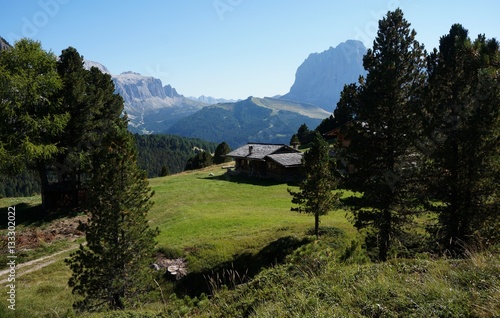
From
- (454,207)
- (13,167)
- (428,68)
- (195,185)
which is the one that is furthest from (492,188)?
(195,185)

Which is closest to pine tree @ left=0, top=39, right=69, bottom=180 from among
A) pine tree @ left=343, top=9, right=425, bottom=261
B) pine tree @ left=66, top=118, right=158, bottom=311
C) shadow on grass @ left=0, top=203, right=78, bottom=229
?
shadow on grass @ left=0, top=203, right=78, bottom=229

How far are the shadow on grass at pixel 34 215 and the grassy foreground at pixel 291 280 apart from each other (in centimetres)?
1078

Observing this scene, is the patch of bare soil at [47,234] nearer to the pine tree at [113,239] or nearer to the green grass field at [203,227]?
the green grass field at [203,227]

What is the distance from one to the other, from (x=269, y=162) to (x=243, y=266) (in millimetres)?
35265

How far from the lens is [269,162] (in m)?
54.0

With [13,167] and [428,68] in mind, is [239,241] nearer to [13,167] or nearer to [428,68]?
[428,68]

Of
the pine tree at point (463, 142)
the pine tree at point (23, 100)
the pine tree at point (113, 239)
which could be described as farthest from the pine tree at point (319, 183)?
the pine tree at point (23, 100)

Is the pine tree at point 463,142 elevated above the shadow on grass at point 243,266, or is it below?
above

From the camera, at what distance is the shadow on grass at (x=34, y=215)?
95.6 ft

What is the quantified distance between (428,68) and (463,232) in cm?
784

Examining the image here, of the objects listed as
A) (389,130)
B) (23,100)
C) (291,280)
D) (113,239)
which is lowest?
(113,239)

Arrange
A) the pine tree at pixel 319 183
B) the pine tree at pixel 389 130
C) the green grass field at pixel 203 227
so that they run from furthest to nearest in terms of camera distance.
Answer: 1. the pine tree at pixel 319 183
2. the green grass field at pixel 203 227
3. the pine tree at pixel 389 130

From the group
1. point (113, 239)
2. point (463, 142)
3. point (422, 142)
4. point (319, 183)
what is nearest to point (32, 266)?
point (113, 239)

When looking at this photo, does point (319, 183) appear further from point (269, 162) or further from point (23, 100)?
point (269, 162)
